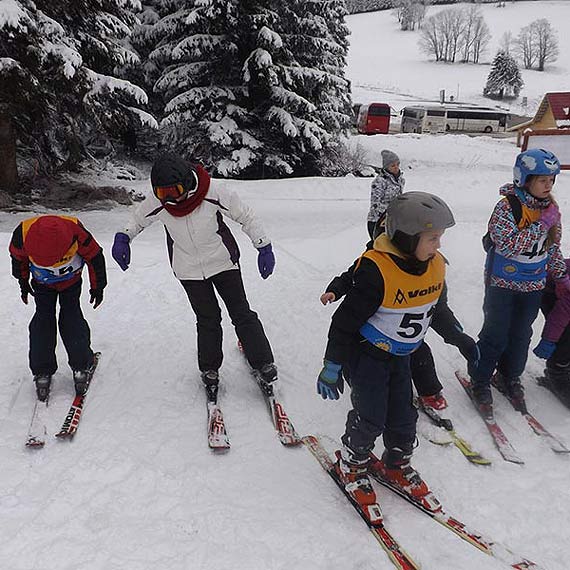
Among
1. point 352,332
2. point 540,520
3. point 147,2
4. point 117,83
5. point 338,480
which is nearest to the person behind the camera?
point 352,332

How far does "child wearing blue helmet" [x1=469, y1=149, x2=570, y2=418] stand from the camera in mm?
3812

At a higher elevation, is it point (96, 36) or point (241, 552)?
point (96, 36)

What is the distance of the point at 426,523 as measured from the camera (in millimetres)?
3137

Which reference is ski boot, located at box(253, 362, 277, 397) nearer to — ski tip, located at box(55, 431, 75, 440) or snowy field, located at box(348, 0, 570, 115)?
ski tip, located at box(55, 431, 75, 440)

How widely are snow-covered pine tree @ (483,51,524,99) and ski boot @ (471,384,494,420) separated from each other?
200 feet

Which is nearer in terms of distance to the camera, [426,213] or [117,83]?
[426,213]

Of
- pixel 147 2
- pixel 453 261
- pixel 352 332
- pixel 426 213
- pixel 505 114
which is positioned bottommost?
pixel 505 114

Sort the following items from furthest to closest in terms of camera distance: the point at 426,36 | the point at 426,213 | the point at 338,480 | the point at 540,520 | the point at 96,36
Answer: the point at 426,36
the point at 96,36
the point at 338,480
the point at 540,520
the point at 426,213

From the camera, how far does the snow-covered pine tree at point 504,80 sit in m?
55.9

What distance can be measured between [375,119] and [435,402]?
115 feet

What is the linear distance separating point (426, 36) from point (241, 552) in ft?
282

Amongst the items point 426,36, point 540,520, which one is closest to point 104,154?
point 540,520

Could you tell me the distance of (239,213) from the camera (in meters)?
4.08

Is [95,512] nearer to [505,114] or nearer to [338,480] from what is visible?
[338,480]
